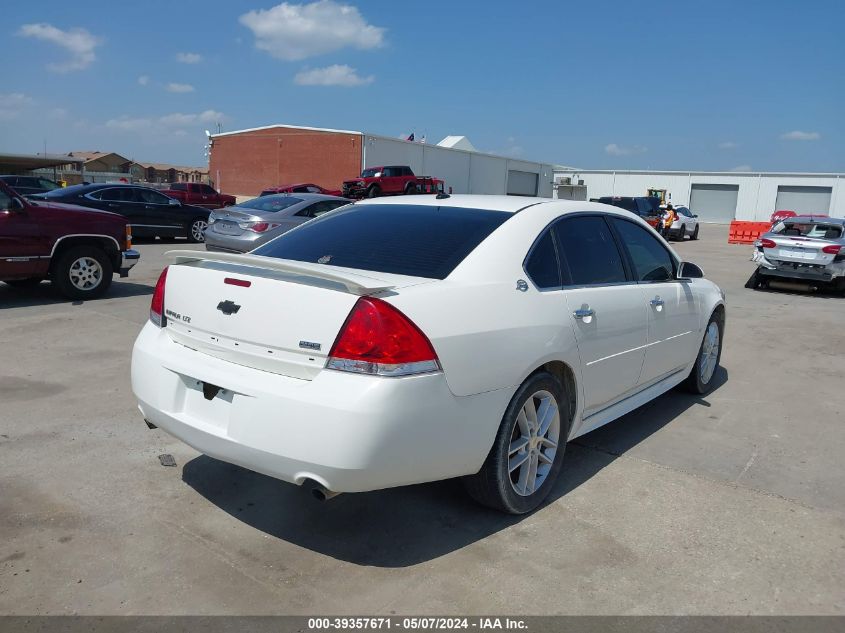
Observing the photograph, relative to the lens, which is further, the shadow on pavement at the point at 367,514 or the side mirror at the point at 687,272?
the side mirror at the point at 687,272

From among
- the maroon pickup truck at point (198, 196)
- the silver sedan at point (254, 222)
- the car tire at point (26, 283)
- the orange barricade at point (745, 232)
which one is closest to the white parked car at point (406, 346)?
the car tire at point (26, 283)

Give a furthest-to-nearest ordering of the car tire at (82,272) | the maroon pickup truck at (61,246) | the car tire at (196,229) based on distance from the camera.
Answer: the car tire at (196,229), the car tire at (82,272), the maroon pickup truck at (61,246)

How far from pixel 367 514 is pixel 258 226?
9.93m

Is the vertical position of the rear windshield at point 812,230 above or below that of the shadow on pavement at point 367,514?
above

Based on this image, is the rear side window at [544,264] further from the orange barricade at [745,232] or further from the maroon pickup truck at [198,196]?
the orange barricade at [745,232]

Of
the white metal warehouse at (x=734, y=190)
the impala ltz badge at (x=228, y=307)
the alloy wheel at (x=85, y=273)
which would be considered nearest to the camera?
the impala ltz badge at (x=228, y=307)

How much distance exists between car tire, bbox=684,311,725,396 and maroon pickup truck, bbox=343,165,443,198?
26.2 meters

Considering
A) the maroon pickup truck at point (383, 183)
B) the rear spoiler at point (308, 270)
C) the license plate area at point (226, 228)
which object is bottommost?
the license plate area at point (226, 228)

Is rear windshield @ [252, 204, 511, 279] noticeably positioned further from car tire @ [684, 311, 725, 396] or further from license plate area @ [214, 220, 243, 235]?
license plate area @ [214, 220, 243, 235]

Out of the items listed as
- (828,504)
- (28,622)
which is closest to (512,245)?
(828,504)

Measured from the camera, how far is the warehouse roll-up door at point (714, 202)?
61.6 m

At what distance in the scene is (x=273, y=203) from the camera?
13734mm

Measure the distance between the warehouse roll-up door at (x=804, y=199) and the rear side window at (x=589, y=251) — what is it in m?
62.5

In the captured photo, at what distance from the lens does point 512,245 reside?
3615 millimetres
